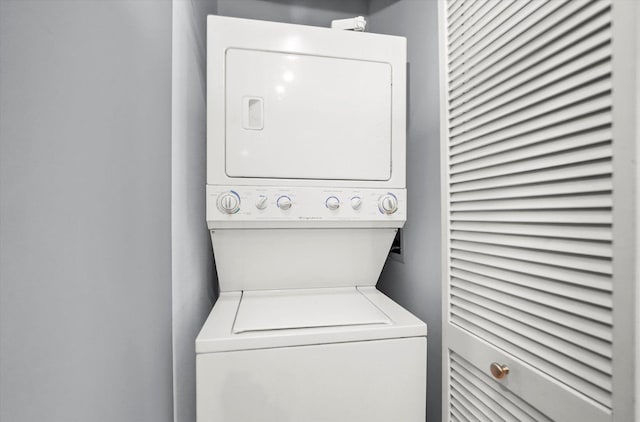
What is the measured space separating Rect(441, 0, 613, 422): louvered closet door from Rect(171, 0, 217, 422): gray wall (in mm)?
1039

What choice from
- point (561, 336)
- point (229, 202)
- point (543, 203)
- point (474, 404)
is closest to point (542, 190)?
point (543, 203)

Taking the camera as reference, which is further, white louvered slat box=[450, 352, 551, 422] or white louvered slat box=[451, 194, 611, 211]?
white louvered slat box=[450, 352, 551, 422]

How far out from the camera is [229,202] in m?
1.15

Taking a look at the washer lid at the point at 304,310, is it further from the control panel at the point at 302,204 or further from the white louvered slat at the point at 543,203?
the white louvered slat at the point at 543,203

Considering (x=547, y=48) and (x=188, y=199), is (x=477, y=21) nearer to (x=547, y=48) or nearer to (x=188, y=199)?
(x=547, y=48)

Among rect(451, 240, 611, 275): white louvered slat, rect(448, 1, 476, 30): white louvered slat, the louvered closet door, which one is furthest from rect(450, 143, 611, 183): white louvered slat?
rect(448, 1, 476, 30): white louvered slat

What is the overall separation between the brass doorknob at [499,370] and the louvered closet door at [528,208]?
1 centimetres

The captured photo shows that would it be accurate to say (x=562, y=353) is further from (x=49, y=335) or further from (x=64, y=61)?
(x=64, y=61)

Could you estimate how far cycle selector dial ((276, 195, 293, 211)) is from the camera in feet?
3.91

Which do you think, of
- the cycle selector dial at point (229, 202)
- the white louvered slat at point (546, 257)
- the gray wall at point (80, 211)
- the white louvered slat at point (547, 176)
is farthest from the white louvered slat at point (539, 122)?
the gray wall at point (80, 211)

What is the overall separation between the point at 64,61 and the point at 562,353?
1.25 meters

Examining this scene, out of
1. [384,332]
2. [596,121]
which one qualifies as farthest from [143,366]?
[596,121]

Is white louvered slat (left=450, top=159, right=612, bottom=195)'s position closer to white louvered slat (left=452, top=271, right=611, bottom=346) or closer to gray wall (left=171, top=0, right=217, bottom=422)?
white louvered slat (left=452, top=271, right=611, bottom=346)

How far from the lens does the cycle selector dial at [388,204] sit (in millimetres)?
1271
